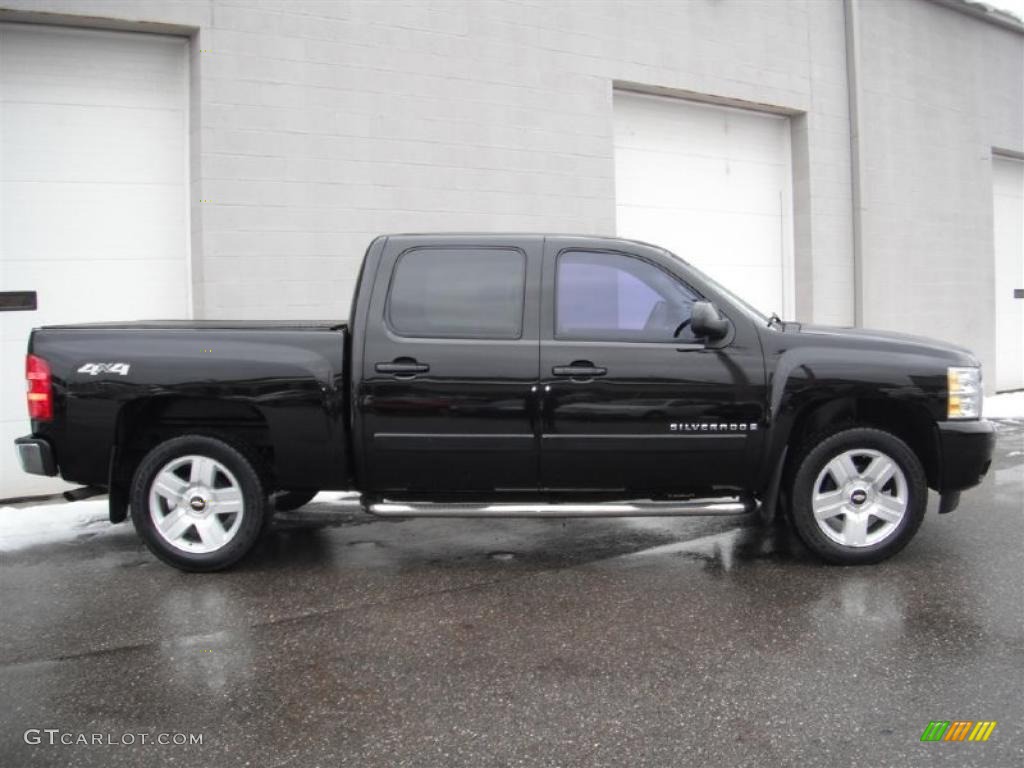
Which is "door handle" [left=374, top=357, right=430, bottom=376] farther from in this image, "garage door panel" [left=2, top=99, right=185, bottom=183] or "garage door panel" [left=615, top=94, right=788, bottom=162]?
"garage door panel" [left=615, top=94, right=788, bottom=162]

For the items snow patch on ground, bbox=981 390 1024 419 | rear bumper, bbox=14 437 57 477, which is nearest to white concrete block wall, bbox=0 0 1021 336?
snow patch on ground, bbox=981 390 1024 419

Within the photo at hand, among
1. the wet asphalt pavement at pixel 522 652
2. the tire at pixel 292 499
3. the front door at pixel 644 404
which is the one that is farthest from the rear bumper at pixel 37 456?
the front door at pixel 644 404

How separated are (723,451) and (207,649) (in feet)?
9.23

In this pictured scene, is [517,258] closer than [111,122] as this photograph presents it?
Yes

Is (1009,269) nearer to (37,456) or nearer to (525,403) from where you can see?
(525,403)

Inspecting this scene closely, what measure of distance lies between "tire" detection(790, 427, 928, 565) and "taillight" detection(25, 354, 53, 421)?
4.18m

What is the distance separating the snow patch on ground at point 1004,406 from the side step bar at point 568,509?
27.1 feet

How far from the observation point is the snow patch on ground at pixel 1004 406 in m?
11.9

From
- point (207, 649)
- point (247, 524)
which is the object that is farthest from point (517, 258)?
point (207, 649)

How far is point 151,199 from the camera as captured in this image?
793 centimetres

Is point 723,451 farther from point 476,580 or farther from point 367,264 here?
point 367,264

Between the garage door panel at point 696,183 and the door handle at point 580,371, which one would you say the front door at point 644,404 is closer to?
the door handle at point 580,371

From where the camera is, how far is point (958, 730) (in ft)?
10.1

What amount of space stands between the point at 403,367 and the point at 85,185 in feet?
14.5
